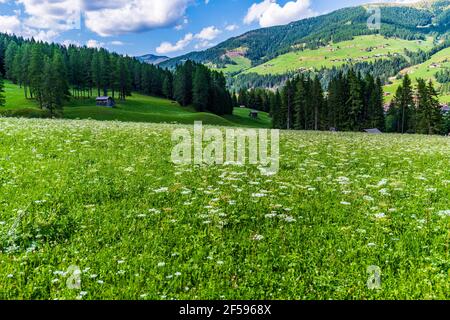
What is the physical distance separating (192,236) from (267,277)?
2.25m

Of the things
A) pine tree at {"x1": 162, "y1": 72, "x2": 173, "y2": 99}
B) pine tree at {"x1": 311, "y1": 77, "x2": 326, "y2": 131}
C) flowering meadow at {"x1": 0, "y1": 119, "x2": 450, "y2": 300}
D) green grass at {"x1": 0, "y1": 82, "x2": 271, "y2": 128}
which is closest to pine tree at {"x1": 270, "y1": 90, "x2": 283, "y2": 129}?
green grass at {"x1": 0, "y1": 82, "x2": 271, "y2": 128}

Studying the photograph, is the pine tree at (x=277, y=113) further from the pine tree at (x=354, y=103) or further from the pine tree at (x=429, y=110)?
the pine tree at (x=429, y=110)

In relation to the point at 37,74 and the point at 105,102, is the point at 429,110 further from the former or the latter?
the point at 37,74

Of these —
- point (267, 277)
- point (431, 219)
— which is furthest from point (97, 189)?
point (431, 219)

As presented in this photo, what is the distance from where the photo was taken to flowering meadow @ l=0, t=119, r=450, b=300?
6.14m

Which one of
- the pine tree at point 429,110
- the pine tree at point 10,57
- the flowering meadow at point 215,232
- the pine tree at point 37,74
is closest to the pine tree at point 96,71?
the pine tree at point 37,74

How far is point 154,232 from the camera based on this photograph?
8.18 m

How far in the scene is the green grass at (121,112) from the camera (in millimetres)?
88750

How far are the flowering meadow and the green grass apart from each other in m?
65.3

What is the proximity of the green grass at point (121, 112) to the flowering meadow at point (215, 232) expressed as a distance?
65.3m

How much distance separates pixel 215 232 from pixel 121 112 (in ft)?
316

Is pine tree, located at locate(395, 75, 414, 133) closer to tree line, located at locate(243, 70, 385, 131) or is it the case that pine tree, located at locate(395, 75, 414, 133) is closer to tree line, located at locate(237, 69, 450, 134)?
tree line, located at locate(237, 69, 450, 134)

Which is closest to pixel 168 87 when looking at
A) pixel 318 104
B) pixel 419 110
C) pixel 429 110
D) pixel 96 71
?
pixel 96 71

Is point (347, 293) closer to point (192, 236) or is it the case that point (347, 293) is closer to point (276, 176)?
Result: point (192, 236)
